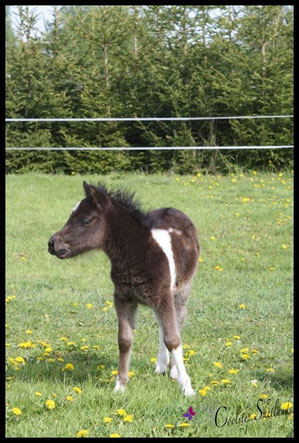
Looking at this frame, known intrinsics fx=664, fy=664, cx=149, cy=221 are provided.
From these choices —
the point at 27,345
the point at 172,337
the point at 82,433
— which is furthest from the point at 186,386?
the point at 27,345

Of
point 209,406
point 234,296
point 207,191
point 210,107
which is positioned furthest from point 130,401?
point 210,107

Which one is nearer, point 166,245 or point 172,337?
point 172,337

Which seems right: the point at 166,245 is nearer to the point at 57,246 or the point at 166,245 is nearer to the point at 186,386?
the point at 57,246

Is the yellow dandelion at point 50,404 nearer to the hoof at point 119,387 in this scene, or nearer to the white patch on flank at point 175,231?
the hoof at point 119,387

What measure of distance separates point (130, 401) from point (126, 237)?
1.26m

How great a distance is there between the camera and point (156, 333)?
7.07 meters

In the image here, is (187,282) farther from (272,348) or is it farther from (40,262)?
(40,262)

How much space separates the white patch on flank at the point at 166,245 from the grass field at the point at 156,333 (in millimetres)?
532

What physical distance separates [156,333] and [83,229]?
93.4 inches

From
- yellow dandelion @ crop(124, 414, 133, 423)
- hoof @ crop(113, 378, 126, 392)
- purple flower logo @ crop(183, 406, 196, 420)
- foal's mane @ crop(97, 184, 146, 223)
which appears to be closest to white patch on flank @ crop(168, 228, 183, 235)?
foal's mane @ crop(97, 184, 146, 223)

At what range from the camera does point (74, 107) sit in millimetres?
19578

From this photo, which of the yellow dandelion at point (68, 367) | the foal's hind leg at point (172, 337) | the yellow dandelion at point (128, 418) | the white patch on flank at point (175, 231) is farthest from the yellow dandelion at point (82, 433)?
the white patch on flank at point (175, 231)

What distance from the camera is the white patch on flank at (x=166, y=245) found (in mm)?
5241

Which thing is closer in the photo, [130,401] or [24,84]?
[130,401]
